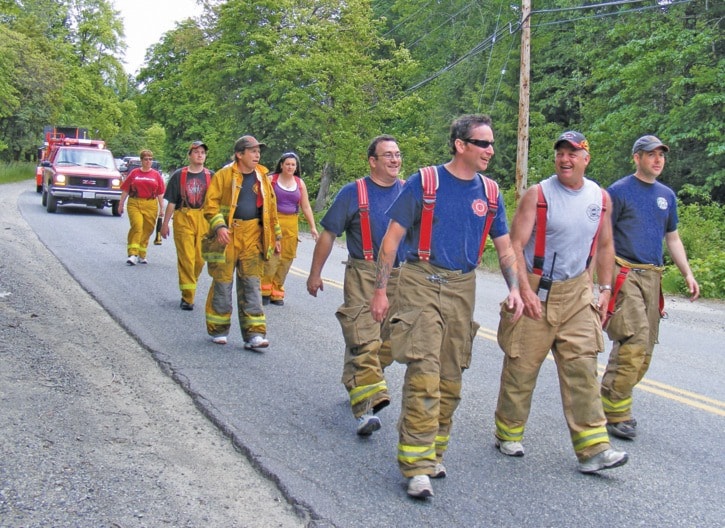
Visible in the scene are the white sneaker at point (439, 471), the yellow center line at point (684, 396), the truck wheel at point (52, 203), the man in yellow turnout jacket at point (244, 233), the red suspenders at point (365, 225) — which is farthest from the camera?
the truck wheel at point (52, 203)

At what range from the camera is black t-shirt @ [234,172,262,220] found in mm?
7719

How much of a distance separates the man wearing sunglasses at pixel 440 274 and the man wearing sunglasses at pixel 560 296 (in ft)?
1.01

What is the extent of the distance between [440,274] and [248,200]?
3.54 meters

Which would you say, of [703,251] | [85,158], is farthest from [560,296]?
[85,158]

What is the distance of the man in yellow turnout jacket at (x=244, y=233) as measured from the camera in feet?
25.1

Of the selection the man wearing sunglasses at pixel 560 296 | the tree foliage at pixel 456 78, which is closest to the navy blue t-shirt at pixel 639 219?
the man wearing sunglasses at pixel 560 296

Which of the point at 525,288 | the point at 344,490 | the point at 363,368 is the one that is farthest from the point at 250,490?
the point at 525,288

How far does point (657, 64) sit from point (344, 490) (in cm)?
1870

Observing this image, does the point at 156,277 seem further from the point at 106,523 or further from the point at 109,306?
the point at 106,523

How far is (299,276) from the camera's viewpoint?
13445 mm

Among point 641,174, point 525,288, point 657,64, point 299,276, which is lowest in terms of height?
point 299,276

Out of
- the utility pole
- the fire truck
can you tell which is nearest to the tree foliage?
the utility pole

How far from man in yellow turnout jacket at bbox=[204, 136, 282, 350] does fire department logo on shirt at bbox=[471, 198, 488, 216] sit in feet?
11.2

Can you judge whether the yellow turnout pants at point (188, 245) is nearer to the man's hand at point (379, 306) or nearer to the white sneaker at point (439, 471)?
the man's hand at point (379, 306)
